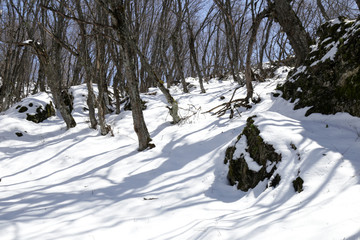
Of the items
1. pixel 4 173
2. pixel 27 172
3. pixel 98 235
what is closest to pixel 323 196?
pixel 98 235

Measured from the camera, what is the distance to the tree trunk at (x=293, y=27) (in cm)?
579

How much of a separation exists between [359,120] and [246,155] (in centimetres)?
177

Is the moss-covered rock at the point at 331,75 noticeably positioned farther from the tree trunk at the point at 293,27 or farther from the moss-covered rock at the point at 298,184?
the moss-covered rock at the point at 298,184

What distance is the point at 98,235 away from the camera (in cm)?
220

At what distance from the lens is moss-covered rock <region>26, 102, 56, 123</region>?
31.5 ft

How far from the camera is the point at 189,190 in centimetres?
349

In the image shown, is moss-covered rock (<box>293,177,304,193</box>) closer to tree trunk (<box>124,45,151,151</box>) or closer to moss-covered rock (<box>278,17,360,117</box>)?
moss-covered rock (<box>278,17,360,117</box>)

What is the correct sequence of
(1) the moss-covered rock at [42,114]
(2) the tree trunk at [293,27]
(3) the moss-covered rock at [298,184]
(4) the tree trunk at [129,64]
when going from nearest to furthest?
1. (3) the moss-covered rock at [298,184]
2. (4) the tree trunk at [129,64]
3. (2) the tree trunk at [293,27]
4. (1) the moss-covered rock at [42,114]

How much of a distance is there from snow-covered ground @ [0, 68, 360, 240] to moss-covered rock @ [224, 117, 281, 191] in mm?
121

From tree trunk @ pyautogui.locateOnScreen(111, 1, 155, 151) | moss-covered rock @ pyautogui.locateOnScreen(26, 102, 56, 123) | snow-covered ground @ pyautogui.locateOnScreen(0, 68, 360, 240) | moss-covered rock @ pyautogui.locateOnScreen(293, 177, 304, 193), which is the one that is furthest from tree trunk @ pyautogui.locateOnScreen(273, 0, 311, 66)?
moss-covered rock @ pyautogui.locateOnScreen(26, 102, 56, 123)

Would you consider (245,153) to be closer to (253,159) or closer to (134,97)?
(253,159)

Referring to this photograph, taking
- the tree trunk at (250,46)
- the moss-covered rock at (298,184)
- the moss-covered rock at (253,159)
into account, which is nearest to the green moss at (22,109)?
the tree trunk at (250,46)

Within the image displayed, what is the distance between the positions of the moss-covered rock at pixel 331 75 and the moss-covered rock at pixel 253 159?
1523 millimetres

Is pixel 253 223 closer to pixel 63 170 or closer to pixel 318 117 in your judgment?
pixel 318 117
